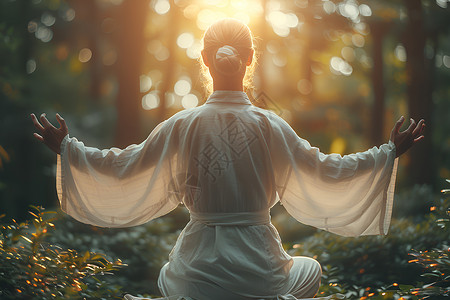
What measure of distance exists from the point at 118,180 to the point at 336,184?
1.44 m

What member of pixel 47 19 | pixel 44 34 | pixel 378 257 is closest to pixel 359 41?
pixel 47 19

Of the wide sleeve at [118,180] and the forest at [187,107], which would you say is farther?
the forest at [187,107]

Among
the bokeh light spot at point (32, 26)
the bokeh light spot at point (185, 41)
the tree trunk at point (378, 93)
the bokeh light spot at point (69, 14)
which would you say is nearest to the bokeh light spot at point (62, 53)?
the bokeh light spot at point (69, 14)

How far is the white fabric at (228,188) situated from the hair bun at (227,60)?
0.17 meters

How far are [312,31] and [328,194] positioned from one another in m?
10.7

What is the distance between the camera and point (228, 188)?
3053mm

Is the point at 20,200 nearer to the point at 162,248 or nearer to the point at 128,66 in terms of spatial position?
the point at 128,66

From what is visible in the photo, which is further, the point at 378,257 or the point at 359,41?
the point at 359,41

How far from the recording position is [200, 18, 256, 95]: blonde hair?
10.2 ft

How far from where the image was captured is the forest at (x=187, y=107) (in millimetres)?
3768

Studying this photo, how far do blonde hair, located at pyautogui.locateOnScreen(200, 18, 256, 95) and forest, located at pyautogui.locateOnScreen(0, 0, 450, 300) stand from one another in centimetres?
39

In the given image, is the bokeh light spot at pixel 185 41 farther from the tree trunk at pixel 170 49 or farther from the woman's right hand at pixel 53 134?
the woman's right hand at pixel 53 134

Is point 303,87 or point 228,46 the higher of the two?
point 303,87

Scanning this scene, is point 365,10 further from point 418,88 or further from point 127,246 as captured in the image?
point 127,246
